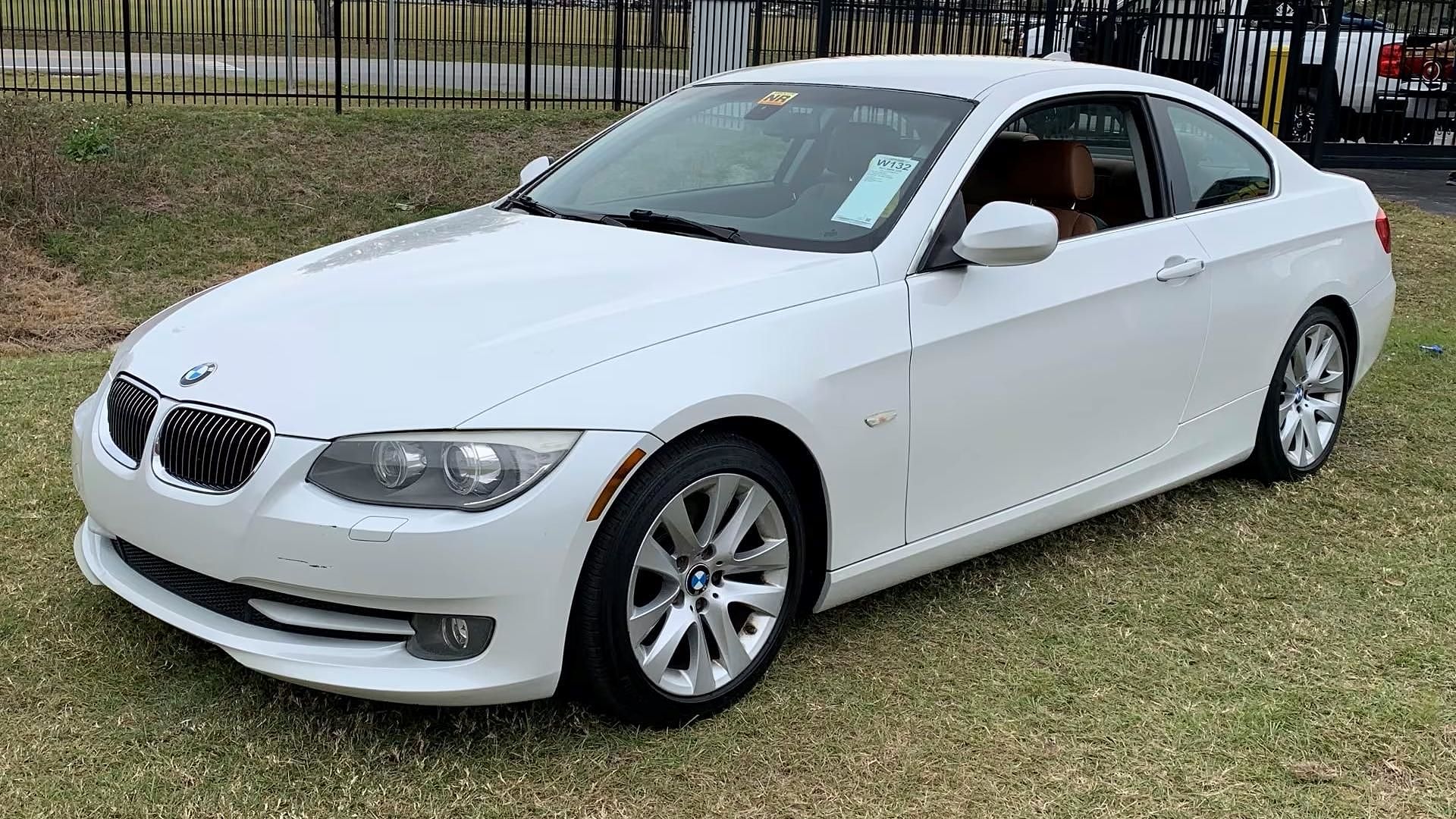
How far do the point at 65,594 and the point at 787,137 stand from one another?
2565 millimetres

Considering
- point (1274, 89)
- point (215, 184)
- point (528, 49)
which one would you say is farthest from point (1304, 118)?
point (215, 184)

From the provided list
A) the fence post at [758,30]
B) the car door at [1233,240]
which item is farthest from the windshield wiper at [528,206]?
the fence post at [758,30]

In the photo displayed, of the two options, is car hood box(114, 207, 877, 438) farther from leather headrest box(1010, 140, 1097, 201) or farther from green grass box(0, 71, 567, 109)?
green grass box(0, 71, 567, 109)

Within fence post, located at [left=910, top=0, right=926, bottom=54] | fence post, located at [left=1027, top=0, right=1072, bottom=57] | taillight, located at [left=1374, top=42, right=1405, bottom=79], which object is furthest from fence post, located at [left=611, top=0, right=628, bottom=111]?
taillight, located at [left=1374, top=42, right=1405, bottom=79]

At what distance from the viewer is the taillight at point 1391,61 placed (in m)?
14.5

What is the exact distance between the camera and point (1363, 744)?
340cm

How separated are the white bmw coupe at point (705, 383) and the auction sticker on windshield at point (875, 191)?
0.01 metres

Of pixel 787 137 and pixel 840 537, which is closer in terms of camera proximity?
pixel 840 537

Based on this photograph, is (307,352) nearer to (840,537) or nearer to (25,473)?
(840,537)

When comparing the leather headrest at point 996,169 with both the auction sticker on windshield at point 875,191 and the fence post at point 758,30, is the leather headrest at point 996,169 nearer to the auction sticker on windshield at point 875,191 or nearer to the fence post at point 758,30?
the auction sticker on windshield at point 875,191

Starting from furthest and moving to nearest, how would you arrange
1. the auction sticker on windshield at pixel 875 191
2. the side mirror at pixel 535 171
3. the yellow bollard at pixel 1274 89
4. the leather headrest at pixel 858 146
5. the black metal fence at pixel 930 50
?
the black metal fence at pixel 930 50
the yellow bollard at pixel 1274 89
the side mirror at pixel 535 171
the leather headrest at pixel 858 146
the auction sticker on windshield at pixel 875 191

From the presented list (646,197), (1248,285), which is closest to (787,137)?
(646,197)

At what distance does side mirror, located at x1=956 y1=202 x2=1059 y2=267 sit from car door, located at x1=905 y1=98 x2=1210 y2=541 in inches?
5.1

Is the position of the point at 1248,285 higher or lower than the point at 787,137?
lower
